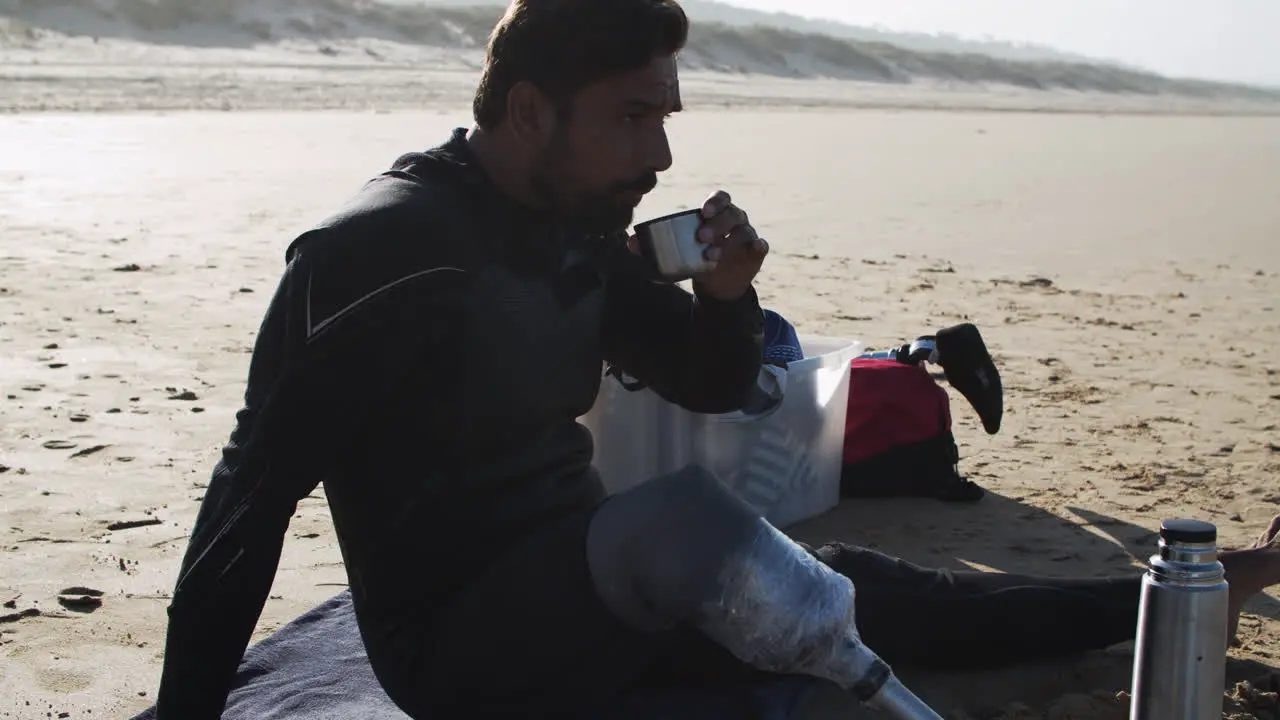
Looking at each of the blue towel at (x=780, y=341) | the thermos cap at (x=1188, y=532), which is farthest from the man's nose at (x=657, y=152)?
the blue towel at (x=780, y=341)

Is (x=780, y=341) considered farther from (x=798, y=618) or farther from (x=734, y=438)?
(x=798, y=618)

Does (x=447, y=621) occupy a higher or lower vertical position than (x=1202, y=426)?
higher

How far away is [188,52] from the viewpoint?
37.8 metres

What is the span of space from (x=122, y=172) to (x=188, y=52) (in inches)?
1042

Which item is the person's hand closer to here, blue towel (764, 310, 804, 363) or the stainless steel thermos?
the stainless steel thermos

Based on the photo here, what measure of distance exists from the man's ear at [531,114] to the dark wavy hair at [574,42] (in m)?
0.02

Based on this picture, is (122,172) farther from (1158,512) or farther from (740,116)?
(740,116)

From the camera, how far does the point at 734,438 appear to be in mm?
4070

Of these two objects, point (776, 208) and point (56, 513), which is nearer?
point (56, 513)

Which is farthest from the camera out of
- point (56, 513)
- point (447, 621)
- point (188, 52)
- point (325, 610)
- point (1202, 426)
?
point (188, 52)

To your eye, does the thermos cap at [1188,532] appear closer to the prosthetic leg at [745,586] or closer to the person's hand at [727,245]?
the prosthetic leg at [745,586]

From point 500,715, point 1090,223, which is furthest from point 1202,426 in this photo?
point 1090,223

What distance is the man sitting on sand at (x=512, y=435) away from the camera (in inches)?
92.1

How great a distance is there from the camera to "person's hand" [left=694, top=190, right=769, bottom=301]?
9.20ft
